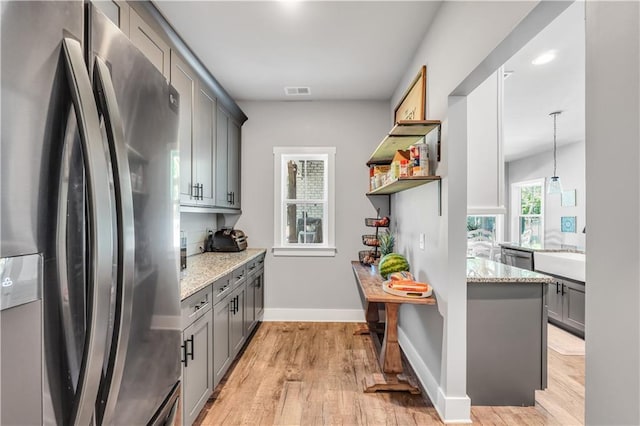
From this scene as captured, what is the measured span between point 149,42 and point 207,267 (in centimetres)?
164

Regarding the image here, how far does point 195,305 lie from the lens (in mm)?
1854

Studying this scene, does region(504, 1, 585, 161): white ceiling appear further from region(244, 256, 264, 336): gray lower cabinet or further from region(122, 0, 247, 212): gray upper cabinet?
region(244, 256, 264, 336): gray lower cabinet

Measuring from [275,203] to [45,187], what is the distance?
3.37m

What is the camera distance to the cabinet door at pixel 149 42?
188 cm

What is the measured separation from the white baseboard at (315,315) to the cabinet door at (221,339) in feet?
4.56

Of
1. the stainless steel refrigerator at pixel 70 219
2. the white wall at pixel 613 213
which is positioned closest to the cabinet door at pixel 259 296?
the stainless steel refrigerator at pixel 70 219

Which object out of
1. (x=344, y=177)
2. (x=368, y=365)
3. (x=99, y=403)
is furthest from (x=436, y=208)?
(x=99, y=403)

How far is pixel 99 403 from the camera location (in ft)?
2.17

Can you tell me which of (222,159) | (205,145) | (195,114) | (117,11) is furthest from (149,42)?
(222,159)

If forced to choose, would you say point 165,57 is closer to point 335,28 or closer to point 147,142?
point 335,28

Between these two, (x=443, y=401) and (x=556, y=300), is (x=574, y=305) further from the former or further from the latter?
(x=443, y=401)

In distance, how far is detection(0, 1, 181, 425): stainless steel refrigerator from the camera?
20.1 inches

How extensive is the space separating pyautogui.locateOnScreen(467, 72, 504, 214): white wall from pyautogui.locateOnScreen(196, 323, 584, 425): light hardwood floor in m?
1.40

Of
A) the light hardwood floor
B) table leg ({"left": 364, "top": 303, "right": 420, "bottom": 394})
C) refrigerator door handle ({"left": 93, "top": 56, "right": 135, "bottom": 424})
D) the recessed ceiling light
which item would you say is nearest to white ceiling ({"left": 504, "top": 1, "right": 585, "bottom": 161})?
the recessed ceiling light
